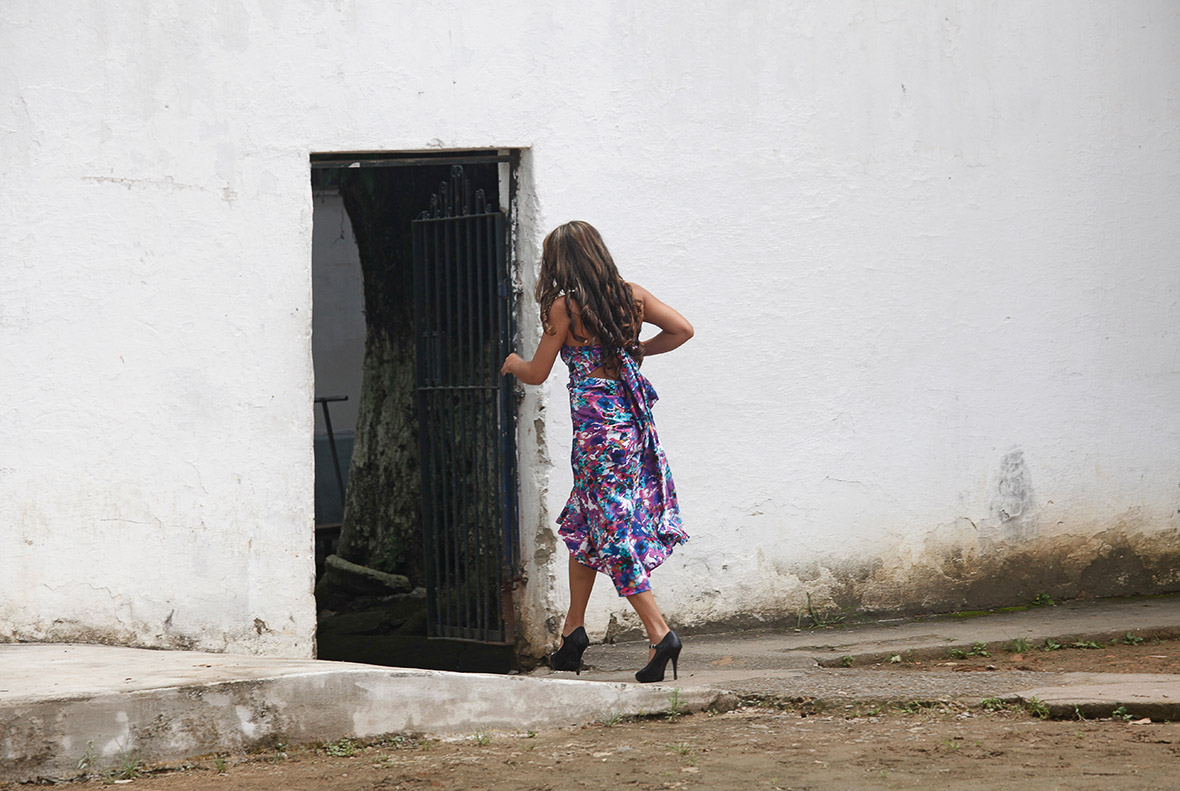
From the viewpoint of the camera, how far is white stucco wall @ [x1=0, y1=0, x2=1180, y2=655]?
4.90 meters

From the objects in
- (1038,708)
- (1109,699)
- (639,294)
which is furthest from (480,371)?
(1109,699)

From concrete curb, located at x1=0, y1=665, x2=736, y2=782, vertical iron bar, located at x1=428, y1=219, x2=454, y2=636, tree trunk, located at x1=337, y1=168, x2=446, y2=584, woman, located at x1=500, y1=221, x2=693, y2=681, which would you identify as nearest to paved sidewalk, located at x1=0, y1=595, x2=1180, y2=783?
concrete curb, located at x1=0, y1=665, x2=736, y2=782

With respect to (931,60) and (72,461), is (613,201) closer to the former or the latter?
(931,60)

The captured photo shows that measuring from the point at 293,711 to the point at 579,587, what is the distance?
136 centimetres

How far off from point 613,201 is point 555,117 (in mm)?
435

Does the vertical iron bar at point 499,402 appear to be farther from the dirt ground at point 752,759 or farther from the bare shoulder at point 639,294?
the dirt ground at point 752,759

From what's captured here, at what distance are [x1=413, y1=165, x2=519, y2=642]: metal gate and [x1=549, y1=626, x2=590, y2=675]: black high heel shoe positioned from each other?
2.27 ft

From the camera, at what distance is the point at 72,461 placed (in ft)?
16.0

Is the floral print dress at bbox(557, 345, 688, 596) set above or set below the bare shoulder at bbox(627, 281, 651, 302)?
below

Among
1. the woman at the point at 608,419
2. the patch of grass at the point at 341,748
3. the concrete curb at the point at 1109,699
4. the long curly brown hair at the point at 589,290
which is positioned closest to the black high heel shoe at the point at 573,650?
the woman at the point at 608,419

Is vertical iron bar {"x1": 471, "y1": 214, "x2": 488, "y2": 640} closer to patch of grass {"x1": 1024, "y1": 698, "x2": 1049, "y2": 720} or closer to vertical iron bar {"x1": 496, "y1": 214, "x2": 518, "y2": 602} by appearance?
vertical iron bar {"x1": 496, "y1": 214, "x2": 518, "y2": 602}

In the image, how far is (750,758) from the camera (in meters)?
3.89

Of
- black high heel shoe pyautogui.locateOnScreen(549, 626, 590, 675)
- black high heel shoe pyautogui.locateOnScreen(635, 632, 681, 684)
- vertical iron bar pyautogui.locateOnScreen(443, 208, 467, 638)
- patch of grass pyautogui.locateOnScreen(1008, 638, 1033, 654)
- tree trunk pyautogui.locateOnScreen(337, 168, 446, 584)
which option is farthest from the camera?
tree trunk pyautogui.locateOnScreen(337, 168, 446, 584)

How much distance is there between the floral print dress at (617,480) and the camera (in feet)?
15.7
